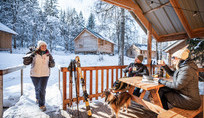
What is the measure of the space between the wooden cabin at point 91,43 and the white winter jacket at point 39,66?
13.7 metres

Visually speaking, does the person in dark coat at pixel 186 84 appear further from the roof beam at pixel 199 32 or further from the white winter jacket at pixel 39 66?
the roof beam at pixel 199 32

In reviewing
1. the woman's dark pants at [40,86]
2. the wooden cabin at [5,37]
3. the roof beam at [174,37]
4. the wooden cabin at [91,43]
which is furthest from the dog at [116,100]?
the wooden cabin at [91,43]

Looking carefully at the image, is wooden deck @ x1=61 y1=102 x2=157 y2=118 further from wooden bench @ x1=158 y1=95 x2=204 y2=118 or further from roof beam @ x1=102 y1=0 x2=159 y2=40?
roof beam @ x1=102 y1=0 x2=159 y2=40

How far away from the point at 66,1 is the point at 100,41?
12.9m

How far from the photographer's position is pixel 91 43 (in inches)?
667

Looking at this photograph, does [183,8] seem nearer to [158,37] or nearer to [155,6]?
[155,6]

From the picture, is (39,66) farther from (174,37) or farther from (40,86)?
(174,37)

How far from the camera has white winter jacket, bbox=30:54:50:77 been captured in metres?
2.42

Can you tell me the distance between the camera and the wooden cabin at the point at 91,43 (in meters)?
16.5

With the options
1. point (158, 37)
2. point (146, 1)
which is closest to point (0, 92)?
point (146, 1)

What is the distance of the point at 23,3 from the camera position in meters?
15.7

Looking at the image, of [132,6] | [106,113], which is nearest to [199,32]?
[132,6]

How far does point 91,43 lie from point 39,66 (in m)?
14.7

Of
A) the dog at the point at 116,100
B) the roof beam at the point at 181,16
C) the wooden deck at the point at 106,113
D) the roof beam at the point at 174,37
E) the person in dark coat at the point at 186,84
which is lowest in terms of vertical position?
the wooden deck at the point at 106,113
